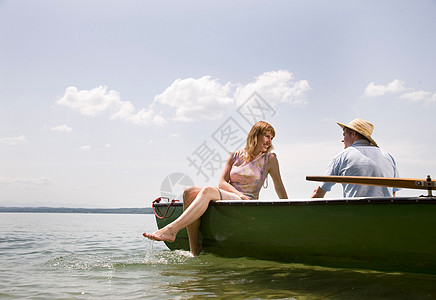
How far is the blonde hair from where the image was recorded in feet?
13.6

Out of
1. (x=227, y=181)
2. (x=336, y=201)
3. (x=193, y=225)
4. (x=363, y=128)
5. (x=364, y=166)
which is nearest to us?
(x=336, y=201)

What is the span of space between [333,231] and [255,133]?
1.41 metres

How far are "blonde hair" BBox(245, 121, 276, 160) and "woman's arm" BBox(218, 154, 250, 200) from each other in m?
0.25

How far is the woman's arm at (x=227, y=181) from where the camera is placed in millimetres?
4086

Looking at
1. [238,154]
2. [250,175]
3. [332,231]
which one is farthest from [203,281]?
[238,154]

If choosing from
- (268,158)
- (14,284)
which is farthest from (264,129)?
(14,284)

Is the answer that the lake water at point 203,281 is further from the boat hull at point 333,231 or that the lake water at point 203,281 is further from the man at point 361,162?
the man at point 361,162

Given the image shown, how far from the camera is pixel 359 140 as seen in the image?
3.52m

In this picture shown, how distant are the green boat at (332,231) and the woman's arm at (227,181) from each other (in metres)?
0.32

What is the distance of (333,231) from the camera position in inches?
123

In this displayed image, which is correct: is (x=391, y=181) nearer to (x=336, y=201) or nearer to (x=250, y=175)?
(x=336, y=201)

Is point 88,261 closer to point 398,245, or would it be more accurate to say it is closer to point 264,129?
point 264,129

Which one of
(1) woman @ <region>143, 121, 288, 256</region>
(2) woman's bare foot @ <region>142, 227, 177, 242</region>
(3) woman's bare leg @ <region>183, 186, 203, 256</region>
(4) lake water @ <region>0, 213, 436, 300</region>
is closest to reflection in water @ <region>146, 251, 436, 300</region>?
(4) lake water @ <region>0, 213, 436, 300</region>

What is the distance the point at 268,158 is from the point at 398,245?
1.60m
